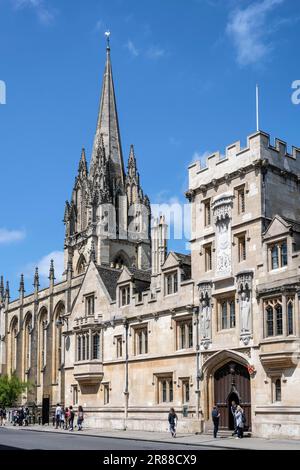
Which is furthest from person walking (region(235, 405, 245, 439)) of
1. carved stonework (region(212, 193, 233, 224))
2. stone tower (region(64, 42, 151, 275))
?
stone tower (region(64, 42, 151, 275))

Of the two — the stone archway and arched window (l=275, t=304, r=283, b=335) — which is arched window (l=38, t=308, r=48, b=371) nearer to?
the stone archway

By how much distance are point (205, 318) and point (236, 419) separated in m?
6.16

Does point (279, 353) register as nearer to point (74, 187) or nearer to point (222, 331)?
point (222, 331)

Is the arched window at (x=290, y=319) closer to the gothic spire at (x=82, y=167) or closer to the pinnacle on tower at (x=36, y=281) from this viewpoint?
the pinnacle on tower at (x=36, y=281)

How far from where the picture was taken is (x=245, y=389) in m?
33.9

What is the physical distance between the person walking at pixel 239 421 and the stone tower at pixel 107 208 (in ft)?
146

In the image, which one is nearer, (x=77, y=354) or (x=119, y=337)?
(x=119, y=337)

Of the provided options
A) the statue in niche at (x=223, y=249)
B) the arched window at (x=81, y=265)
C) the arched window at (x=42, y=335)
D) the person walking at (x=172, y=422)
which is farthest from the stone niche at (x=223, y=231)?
the arched window at (x=81, y=265)

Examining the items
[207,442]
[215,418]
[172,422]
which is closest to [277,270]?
[215,418]

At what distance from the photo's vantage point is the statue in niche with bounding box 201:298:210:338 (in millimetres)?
35906

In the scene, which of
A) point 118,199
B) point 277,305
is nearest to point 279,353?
point 277,305

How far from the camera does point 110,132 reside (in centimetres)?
8981

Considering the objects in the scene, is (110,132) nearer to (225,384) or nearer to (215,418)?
(225,384)
